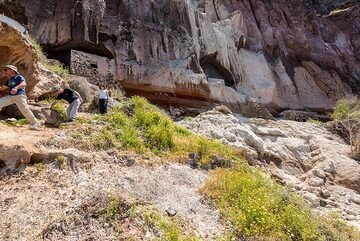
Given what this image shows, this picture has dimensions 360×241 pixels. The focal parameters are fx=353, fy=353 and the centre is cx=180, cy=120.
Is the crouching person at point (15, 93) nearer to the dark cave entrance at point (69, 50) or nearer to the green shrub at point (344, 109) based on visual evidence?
the dark cave entrance at point (69, 50)

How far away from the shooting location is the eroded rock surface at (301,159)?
1029 cm

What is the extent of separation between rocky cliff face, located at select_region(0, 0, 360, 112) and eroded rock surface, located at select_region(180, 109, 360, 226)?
16.5 ft

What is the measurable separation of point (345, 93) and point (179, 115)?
14748mm

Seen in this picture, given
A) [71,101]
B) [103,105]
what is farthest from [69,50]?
[71,101]

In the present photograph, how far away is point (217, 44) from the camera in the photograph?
74.0 feet

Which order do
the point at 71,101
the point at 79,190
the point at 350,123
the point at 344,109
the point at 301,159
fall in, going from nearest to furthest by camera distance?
the point at 79,190 < the point at 71,101 < the point at 301,159 < the point at 350,123 < the point at 344,109

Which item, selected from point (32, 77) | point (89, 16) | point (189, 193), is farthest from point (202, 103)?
point (189, 193)

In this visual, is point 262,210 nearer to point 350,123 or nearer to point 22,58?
point 22,58

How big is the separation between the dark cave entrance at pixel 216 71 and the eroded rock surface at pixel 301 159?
7322mm

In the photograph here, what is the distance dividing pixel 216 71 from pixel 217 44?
1767mm

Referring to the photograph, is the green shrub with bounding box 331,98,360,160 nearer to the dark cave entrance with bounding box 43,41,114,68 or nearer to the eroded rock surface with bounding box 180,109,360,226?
the eroded rock surface with bounding box 180,109,360,226

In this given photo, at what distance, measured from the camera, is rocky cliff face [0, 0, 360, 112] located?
17641mm

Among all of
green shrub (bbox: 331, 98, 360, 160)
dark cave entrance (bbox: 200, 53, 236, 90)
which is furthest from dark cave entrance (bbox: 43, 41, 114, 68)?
green shrub (bbox: 331, 98, 360, 160)

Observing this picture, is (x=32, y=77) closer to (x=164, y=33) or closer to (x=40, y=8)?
(x=40, y=8)
